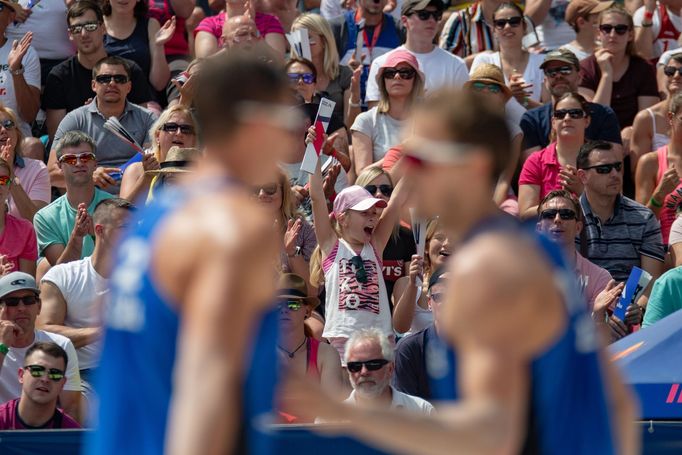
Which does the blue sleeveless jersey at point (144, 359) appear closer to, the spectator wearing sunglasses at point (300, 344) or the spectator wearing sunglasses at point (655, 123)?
the spectator wearing sunglasses at point (300, 344)

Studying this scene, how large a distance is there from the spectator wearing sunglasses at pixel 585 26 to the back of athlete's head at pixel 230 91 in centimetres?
940

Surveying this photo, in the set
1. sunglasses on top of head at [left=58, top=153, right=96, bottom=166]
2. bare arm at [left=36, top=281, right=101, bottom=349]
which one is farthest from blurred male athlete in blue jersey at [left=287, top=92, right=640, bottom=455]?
sunglasses on top of head at [left=58, top=153, right=96, bottom=166]

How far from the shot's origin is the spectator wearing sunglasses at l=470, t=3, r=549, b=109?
11282 millimetres

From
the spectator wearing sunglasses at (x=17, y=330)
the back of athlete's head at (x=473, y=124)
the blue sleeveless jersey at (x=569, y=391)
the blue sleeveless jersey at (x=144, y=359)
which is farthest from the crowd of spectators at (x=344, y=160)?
the back of athlete's head at (x=473, y=124)

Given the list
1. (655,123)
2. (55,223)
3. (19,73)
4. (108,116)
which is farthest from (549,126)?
(19,73)

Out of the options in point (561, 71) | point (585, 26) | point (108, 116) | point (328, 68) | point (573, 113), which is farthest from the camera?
point (585, 26)

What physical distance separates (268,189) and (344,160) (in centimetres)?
142

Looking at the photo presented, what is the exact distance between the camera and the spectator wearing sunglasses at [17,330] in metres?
8.09

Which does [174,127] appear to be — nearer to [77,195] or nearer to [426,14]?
[77,195]

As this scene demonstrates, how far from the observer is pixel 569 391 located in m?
3.25

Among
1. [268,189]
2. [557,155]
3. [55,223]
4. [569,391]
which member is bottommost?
[569,391]

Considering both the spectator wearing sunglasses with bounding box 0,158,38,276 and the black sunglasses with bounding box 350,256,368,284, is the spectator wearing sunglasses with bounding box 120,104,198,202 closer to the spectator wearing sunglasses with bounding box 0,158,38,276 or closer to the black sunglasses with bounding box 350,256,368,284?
the spectator wearing sunglasses with bounding box 0,158,38,276

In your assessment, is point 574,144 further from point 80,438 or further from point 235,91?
point 235,91

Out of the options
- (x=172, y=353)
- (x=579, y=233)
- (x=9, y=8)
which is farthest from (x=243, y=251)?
(x=9, y=8)
